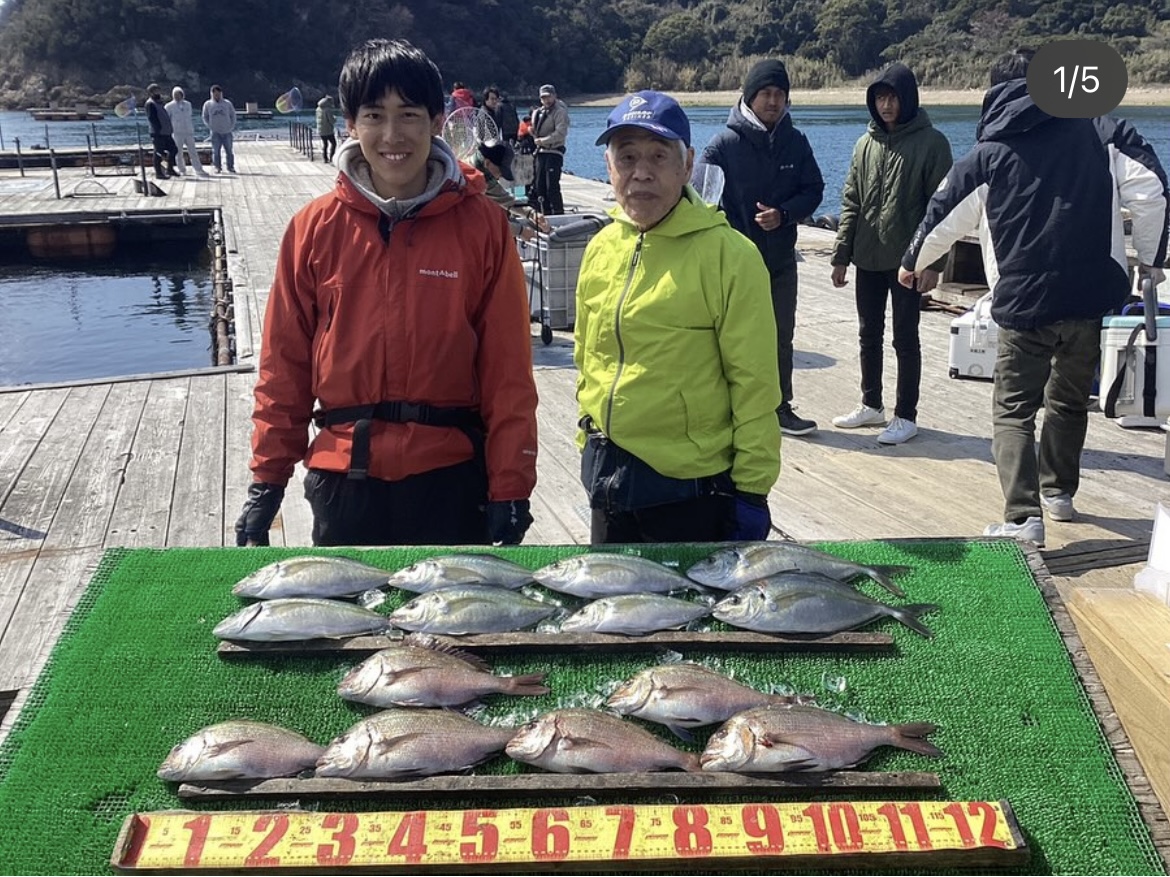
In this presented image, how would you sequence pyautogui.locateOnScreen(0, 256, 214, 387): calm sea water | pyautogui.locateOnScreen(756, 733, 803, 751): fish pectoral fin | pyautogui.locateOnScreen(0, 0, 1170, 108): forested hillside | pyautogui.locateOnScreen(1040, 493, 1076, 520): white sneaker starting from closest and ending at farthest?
pyautogui.locateOnScreen(756, 733, 803, 751): fish pectoral fin
pyautogui.locateOnScreen(1040, 493, 1076, 520): white sneaker
pyautogui.locateOnScreen(0, 256, 214, 387): calm sea water
pyautogui.locateOnScreen(0, 0, 1170, 108): forested hillside

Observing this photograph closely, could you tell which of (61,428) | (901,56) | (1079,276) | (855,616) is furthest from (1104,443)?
(901,56)

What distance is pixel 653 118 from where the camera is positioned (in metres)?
2.67

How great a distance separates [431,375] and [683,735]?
124 centimetres

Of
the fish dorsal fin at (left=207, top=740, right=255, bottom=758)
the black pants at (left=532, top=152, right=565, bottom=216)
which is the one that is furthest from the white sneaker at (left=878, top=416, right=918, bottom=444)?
the black pants at (left=532, top=152, right=565, bottom=216)

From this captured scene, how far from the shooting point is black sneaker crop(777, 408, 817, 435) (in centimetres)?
598

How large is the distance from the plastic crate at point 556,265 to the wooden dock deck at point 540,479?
1.61ft

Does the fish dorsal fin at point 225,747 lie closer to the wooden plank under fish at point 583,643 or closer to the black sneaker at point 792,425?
the wooden plank under fish at point 583,643

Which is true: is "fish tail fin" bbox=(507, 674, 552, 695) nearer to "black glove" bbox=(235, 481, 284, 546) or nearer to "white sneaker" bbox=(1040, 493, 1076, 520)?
"black glove" bbox=(235, 481, 284, 546)

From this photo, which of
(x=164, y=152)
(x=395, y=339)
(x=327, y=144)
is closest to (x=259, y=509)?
(x=395, y=339)

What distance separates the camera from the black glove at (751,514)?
2.81 meters

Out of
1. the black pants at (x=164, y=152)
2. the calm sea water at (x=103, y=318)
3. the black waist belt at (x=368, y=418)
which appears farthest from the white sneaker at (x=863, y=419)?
the black pants at (x=164, y=152)

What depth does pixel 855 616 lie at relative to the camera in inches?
99.5

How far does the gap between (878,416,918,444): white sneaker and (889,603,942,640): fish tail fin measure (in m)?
3.28

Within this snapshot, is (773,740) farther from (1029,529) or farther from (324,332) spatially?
(1029,529)
